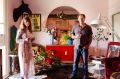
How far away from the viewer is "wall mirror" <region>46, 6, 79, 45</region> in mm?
7656

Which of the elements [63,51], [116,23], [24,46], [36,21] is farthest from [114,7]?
[24,46]

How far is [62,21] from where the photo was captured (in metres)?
7.68

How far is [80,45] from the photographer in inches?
183

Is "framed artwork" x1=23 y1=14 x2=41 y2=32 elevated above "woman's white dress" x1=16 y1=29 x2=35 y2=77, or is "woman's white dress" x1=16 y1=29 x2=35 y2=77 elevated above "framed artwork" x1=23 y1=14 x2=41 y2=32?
"framed artwork" x1=23 y1=14 x2=41 y2=32

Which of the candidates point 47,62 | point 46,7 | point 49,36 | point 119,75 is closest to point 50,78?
point 47,62

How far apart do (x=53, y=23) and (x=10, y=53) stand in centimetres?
219

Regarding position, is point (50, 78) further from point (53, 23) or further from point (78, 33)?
point (53, 23)

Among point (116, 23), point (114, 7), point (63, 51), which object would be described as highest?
point (114, 7)

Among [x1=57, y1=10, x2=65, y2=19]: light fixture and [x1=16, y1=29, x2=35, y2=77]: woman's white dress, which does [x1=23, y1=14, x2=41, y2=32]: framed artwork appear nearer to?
[x1=57, y1=10, x2=65, y2=19]: light fixture

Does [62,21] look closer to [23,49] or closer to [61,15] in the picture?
[61,15]

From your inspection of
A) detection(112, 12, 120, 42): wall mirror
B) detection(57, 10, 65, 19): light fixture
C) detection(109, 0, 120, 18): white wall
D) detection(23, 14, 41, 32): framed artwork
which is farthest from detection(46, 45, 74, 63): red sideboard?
detection(109, 0, 120, 18): white wall

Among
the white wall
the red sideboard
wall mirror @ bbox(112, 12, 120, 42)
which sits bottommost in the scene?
the red sideboard

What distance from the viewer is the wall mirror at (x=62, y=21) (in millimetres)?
7656

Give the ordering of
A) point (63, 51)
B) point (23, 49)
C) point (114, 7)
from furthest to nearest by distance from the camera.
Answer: point (63, 51), point (114, 7), point (23, 49)
